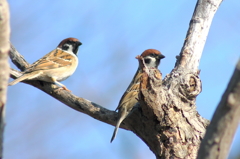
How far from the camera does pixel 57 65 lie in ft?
18.3

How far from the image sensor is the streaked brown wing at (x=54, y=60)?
209 inches

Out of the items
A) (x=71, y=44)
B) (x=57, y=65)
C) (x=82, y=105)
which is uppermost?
(x=71, y=44)

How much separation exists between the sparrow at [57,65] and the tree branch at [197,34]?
5.43 feet

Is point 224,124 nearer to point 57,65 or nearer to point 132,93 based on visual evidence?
point 132,93

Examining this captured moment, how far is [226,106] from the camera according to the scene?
1498 mm

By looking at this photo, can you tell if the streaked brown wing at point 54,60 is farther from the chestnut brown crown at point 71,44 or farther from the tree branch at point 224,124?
the tree branch at point 224,124

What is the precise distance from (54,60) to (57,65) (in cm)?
16

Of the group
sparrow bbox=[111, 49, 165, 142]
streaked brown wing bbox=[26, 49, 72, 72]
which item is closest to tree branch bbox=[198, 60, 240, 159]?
sparrow bbox=[111, 49, 165, 142]

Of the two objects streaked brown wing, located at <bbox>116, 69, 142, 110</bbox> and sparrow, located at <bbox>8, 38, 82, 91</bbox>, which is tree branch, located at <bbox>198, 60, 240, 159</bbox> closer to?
streaked brown wing, located at <bbox>116, 69, 142, 110</bbox>

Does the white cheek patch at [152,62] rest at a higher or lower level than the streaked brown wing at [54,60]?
higher

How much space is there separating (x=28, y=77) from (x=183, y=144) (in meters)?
2.22

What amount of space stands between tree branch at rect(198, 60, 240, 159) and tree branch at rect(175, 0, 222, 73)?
2288 millimetres

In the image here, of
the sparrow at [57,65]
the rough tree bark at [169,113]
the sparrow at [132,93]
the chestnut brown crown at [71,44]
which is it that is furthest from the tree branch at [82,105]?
the chestnut brown crown at [71,44]

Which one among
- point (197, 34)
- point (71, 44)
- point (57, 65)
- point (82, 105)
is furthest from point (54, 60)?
point (197, 34)
